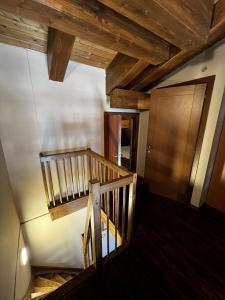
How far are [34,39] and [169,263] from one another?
3153mm

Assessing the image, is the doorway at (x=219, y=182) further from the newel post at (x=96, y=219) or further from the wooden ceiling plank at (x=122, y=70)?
the newel post at (x=96, y=219)

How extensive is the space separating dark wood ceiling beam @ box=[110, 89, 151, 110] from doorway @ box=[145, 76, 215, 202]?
0.37 m

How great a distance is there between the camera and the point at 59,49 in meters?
1.55

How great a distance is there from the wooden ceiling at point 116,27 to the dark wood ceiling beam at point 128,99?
0.45 meters

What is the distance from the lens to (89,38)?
4.47 ft

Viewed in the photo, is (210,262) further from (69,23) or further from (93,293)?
(69,23)

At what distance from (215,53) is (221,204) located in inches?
87.6

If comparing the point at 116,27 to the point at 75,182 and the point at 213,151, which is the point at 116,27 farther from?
the point at 75,182

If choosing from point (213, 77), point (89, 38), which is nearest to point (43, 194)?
point (89, 38)

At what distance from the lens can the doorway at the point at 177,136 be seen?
2023 mm

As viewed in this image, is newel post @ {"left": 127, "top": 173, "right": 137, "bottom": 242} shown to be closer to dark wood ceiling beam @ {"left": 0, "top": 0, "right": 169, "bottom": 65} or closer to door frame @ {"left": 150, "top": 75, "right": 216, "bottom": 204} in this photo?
door frame @ {"left": 150, "top": 75, "right": 216, "bottom": 204}

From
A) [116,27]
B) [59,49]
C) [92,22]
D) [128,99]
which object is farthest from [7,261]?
[128,99]

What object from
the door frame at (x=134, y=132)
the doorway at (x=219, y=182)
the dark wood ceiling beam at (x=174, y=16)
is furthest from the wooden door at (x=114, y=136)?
the doorway at (x=219, y=182)

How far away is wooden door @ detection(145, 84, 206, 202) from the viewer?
2.08 m
